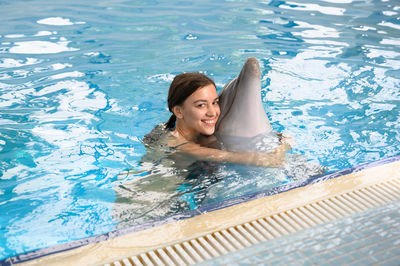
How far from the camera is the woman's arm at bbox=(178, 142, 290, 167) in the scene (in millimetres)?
3926

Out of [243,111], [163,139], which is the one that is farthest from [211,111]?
[163,139]

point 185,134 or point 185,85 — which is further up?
point 185,85

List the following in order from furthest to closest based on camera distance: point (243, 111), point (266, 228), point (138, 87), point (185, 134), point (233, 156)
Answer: point (138, 87) < point (185, 134) < point (243, 111) < point (233, 156) < point (266, 228)

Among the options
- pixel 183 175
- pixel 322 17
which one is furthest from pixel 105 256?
pixel 322 17

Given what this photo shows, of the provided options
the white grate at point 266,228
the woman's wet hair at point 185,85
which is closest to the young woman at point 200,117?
the woman's wet hair at point 185,85

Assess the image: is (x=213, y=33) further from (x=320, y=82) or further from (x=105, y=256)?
(x=105, y=256)

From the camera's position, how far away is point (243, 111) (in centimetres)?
Result: 407

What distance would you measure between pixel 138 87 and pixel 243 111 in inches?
105

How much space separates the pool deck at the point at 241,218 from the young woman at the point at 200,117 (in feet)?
2.51

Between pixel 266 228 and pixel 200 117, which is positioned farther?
pixel 200 117

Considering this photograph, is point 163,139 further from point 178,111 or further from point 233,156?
point 233,156

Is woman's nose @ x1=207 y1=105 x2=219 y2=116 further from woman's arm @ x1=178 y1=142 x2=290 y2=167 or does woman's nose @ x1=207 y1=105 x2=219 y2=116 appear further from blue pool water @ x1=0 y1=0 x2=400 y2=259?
blue pool water @ x1=0 y1=0 x2=400 y2=259

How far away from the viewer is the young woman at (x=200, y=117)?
3969mm

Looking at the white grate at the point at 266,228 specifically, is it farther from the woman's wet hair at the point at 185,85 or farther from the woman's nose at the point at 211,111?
the woman's wet hair at the point at 185,85
